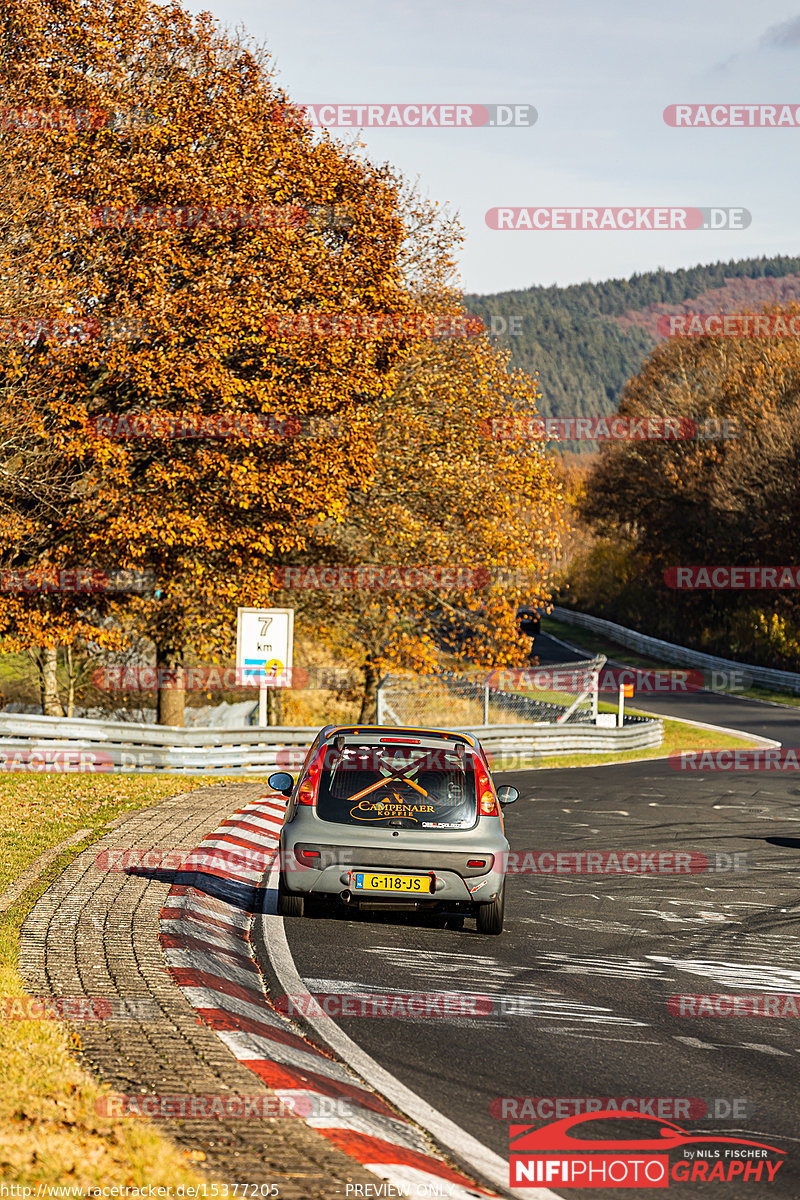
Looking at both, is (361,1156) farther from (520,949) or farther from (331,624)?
(331,624)

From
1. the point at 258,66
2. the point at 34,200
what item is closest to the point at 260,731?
the point at 34,200

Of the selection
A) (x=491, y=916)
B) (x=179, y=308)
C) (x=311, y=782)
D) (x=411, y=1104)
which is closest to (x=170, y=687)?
(x=179, y=308)

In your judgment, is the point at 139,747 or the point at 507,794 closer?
the point at 507,794

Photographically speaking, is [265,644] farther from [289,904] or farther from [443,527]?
[289,904]

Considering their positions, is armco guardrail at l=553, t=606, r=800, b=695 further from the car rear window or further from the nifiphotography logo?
the nifiphotography logo

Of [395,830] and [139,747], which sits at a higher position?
[395,830]

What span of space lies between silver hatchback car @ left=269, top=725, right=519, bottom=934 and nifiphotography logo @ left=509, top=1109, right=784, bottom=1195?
3.64 metres

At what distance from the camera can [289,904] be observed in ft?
30.7

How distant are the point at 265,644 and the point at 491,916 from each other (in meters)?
12.6

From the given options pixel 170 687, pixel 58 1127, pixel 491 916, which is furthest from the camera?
pixel 170 687

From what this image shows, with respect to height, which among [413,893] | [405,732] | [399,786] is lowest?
[413,893]

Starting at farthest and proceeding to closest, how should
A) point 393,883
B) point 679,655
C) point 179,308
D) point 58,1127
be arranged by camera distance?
point 679,655 < point 179,308 < point 393,883 < point 58,1127

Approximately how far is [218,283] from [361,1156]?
17672 millimetres

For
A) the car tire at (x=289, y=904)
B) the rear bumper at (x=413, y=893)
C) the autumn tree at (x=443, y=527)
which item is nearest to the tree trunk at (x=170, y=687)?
the autumn tree at (x=443, y=527)
